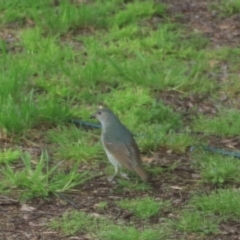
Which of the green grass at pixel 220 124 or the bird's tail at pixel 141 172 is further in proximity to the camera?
the green grass at pixel 220 124

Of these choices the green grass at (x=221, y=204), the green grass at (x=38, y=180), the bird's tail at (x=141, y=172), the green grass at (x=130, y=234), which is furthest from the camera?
the bird's tail at (x=141, y=172)

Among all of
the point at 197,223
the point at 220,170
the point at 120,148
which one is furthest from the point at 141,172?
the point at 197,223

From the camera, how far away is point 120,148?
6.52m

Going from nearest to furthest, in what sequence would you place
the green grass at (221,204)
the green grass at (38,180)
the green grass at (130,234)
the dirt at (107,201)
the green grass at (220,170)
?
the green grass at (130,234) < the dirt at (107,201) < the green grass at (221,204) < the green grass at (38,180) < the green grass at (220,170)

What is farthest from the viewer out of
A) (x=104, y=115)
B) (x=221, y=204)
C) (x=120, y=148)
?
(x=104, y=115)

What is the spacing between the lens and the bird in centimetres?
641

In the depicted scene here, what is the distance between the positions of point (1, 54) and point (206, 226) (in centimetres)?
333

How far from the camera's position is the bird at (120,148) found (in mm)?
6414

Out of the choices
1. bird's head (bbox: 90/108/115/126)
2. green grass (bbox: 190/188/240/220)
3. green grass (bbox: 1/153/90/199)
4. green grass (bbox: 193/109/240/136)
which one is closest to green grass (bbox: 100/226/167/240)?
green grass (bbox: 190/188/240/220)

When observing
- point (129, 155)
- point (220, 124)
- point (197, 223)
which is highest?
point (129, 155)

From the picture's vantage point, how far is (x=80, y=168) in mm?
6734

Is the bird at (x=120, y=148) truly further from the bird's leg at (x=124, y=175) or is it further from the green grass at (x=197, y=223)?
the green grass at (x=197, y=223)

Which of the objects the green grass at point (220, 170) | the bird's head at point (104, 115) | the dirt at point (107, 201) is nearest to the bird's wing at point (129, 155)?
the dirt at point (107, 201)

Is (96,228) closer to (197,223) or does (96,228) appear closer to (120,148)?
(197,223)
